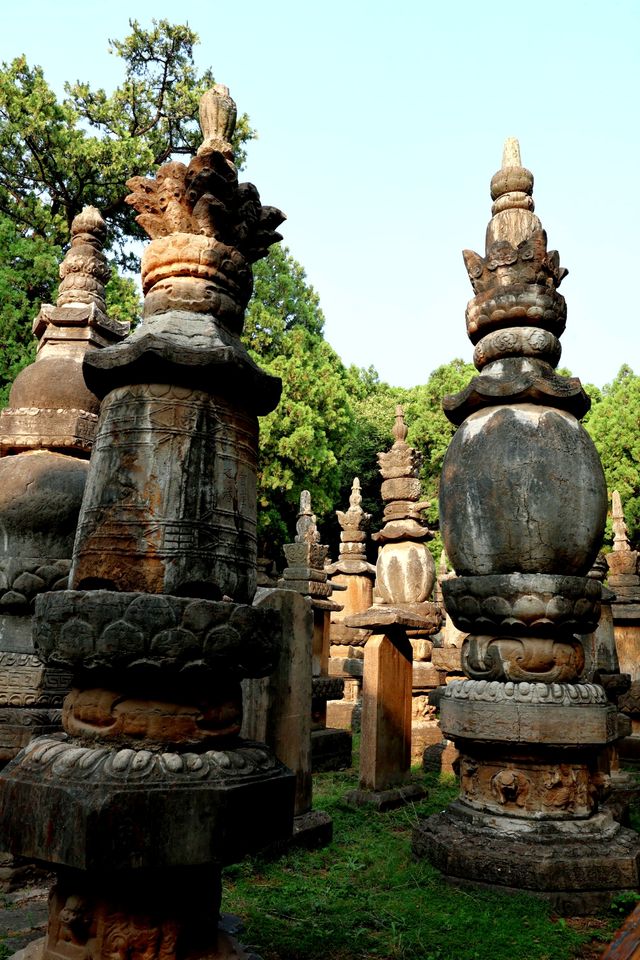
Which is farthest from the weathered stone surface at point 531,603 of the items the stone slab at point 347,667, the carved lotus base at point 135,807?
the stone slab at point 347,667

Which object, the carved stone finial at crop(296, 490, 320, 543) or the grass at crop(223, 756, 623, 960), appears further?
the carved stone finial at crop(296, 490, 320, 543)

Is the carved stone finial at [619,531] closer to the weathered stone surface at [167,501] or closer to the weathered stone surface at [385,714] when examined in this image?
the weathered stone surface at [385,714]

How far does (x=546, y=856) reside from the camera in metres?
4.11

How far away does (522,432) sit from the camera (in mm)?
4852

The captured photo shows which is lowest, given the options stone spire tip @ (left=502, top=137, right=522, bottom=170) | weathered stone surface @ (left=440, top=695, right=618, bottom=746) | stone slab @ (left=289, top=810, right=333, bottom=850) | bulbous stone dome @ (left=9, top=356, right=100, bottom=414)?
stone slab @ (left=289, top=810, right=333, bottom=850)

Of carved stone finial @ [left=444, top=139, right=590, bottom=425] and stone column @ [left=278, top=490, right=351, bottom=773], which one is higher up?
carved stone finial @ [left=444, top=139, right=590, bottom=425]

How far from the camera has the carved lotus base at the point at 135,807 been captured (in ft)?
8.13

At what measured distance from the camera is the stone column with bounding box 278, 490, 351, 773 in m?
8.47

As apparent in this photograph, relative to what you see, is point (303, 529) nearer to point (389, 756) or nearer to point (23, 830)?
point (389, 756)

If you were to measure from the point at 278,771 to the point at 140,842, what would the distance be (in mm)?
698

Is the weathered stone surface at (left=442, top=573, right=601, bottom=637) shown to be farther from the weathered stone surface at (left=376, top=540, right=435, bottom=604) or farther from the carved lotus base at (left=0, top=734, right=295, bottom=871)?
the weathered stone surface at (left=376, top=540, right=435, bottom=604)

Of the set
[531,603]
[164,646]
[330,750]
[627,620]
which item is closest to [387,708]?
[330,750]

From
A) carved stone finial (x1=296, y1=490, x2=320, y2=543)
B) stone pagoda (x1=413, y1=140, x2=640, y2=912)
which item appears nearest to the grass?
stone pagoda (x1=413, y1=140, x2=640, y2=912)

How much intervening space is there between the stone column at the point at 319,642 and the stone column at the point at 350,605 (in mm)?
826
